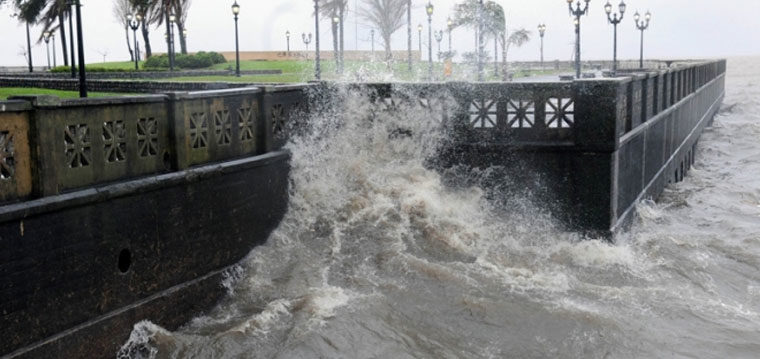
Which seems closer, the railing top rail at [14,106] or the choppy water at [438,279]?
the railing top rail at [14,106]

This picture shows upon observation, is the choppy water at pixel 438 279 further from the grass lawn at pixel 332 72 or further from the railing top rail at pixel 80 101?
the railing top rail at pixel 80 101

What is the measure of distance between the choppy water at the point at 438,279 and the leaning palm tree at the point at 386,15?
6777 cm

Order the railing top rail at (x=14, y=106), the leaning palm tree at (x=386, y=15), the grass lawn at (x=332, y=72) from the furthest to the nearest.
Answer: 1. the leaning palm tree at (x=386, y=15)
2. the grass lawn at (x=332, y=72)
3. the railing top rail at (x=14, y=106)

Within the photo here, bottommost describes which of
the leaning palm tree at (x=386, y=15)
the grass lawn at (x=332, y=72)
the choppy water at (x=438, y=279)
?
the choppy water at (x=438, y=279)

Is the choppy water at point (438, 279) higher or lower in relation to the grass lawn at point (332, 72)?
lower

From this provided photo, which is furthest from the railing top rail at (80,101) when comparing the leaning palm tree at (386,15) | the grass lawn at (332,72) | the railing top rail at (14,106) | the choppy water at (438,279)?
the leaning palm tree at (386,15)

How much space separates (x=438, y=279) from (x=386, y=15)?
7324 centimetres

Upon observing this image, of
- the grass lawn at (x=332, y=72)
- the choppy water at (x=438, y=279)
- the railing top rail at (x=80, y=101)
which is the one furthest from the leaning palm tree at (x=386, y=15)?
the railing top rail at (x=80, y=101)

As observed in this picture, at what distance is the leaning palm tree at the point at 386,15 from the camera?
84.1 m

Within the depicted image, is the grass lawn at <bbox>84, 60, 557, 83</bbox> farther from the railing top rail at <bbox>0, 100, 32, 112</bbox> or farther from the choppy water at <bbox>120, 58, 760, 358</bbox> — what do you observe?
the railing top rail at <bbox>0, 100, 32, 112</bbox>

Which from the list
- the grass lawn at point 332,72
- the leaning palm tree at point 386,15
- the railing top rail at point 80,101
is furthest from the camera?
the leaning palm tree at point 386,15

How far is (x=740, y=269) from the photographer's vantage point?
14430 mm

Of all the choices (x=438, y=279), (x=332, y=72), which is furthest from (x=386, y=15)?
(x=438, y=279)

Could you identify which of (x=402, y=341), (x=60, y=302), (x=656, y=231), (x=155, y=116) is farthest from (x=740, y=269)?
(x=60, y=302)
